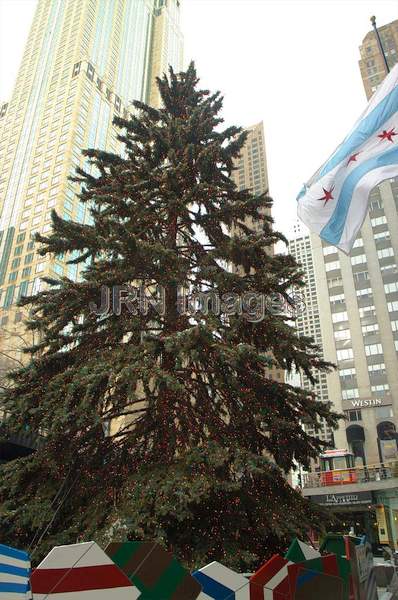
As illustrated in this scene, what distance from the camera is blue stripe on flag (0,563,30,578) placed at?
2.46m

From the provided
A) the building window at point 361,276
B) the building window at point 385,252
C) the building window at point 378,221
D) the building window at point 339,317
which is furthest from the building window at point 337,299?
the building window at point 378,221

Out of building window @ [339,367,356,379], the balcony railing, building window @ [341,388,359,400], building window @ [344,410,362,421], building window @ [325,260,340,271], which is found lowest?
Answer: the balcony railing

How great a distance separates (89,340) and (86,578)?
7.40 metres

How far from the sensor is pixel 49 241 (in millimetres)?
9961

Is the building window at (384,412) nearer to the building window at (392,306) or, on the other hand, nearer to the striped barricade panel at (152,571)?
the building window at (392,306)

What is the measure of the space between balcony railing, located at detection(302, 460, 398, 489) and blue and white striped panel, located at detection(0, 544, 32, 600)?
36.1 metres

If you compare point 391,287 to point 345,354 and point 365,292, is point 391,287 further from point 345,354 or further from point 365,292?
point 345,354

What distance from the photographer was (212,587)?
11.7ft

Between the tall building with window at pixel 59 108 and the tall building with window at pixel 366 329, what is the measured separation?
46.5m

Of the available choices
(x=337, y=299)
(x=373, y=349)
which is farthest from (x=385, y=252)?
(x=373, y=349)

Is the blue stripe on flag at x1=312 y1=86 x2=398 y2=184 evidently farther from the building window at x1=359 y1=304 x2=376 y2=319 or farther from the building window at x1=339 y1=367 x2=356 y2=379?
the building window at x1=359 y1=304 x2=376 y2=319

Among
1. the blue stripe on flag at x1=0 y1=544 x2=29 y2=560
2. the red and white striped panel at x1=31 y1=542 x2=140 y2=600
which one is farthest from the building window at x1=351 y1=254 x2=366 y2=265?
the blue stripe on flag at x1=0 y1=544 x2=29 y2=560

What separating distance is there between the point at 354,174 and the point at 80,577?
28.9 ft

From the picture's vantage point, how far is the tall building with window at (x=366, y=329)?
58.4m
